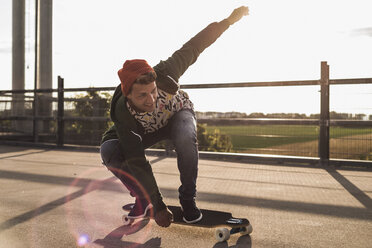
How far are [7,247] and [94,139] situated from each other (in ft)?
20.5

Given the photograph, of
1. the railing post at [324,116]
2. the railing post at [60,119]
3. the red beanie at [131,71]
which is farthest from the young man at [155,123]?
the railing post at [60,119]

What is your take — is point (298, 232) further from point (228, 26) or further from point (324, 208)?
point (228, 26)

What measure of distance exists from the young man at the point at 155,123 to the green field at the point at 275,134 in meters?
3.52

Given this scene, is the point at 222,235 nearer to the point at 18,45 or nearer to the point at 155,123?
the point at 155,123

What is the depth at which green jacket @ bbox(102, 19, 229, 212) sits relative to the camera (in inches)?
81.4

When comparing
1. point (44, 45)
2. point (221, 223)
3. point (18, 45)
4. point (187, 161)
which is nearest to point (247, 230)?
point (221, 223)

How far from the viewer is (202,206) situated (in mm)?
3029

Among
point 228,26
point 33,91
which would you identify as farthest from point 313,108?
point 33,91

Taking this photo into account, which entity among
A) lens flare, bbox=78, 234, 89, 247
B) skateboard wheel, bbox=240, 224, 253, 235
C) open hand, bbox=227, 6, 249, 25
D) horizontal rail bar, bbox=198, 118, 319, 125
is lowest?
lens flare, bbox=78, 234, 89, 247

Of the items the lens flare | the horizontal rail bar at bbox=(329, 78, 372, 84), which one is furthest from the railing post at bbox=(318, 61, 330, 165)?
the lens flare

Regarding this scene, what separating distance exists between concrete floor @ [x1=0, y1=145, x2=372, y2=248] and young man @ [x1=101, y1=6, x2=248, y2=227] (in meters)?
0.25

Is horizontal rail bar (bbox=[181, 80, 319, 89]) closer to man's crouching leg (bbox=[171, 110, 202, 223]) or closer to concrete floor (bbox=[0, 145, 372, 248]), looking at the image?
concrete floor (bbox=[0, 145, 372, 248])

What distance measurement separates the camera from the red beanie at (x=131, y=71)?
2027 mm

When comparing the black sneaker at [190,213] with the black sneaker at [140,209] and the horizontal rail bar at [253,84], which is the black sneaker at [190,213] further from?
the horizontal rail bar at [253,84]
